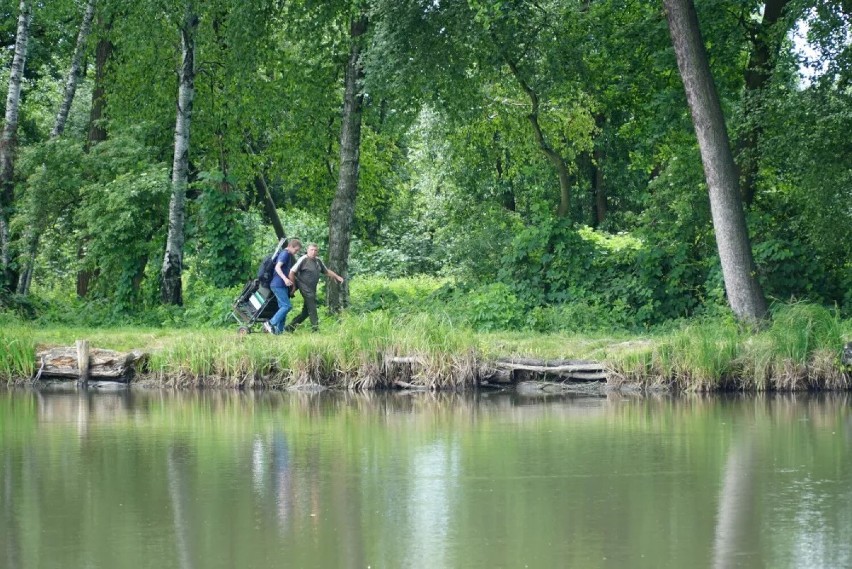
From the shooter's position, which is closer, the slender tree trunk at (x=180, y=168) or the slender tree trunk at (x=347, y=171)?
the slender tree trunk at (x=347, y=171)

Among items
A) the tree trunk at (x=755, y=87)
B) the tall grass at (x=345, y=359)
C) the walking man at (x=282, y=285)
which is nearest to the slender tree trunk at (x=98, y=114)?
the walking man at (x=282, y=285)

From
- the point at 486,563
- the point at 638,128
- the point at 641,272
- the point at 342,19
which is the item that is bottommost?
the point at 486,563

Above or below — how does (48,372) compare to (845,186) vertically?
below

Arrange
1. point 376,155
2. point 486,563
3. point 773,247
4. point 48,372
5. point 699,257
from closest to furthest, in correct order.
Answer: point 486,563 → point 48,372 → point 773,247 → point 699,257 → point 376,155

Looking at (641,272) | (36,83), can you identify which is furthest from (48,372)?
(36,83)

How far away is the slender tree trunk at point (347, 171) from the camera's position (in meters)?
24.7

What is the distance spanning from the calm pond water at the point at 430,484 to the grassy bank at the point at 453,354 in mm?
908

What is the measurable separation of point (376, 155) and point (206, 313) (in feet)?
28.7

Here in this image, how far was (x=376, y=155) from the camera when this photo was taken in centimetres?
3191

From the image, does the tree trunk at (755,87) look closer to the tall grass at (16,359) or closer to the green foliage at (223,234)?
the green foliage at (223,234)

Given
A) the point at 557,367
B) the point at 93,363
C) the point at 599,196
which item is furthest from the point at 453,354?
the point at 599,196

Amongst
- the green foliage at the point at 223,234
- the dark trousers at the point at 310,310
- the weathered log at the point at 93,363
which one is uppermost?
the green foliage at the point at 223,234

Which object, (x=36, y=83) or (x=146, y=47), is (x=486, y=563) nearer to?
(x=146, y=47)

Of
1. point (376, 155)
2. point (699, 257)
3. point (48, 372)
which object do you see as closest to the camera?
point (48, 372)
